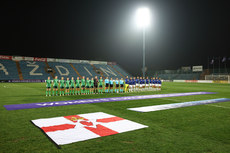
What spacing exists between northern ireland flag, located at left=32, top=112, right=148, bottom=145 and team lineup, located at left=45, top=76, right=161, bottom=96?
8159 mm

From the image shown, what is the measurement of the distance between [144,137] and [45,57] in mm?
54950

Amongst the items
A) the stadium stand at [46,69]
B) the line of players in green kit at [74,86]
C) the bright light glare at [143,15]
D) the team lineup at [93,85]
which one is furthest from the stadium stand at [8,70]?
the bright light glare at [143,15]

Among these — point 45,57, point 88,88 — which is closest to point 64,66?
point 45,57

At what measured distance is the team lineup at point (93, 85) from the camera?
14.1m

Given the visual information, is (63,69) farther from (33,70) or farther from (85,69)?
(33,70)

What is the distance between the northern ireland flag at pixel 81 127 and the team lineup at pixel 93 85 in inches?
321

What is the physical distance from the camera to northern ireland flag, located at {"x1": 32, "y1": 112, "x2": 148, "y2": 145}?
4.45 metres

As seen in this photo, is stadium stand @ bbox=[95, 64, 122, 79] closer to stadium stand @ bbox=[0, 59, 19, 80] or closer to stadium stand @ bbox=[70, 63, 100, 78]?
stadium stand @ bbox=[70, 63, 100, 78]

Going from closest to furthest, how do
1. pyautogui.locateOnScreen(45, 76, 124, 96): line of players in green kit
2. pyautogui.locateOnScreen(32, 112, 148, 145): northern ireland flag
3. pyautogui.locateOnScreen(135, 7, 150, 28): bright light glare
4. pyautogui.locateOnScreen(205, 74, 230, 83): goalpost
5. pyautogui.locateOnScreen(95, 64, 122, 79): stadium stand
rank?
pyautogui.locateOnScreen(32, 112, 148, 145): northern ireland flag < pyautogui.locateOnScreen(45, 76, 124, 96): line of players in green kit < pyautogui.locateOnScreen(135, 7, 150, 28): bright light glare < pyautogui.locateOnScreen(205, 74, 230, 83): goalpost < pyautogui.locateOnScreen(95, 64, 122, 79): stadium stand

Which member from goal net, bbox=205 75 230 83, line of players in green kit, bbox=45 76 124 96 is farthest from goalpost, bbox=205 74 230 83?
line of players in green kit, bbox=45 76 124 96

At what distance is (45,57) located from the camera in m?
54.0

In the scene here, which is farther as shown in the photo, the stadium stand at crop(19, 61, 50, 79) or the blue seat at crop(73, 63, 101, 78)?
the blue seat at crop(73, 63, 101, 78)

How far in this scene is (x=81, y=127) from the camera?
5238 millimetres

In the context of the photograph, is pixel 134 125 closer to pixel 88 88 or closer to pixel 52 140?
pixel 52 140
